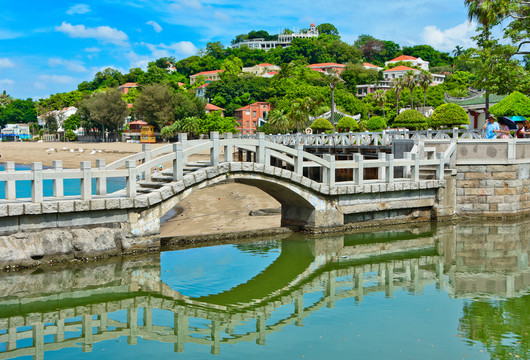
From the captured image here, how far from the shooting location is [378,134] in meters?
30.4

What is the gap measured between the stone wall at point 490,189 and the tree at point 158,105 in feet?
221

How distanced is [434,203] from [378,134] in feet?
31.4

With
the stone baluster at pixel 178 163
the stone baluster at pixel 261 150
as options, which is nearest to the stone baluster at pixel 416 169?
the stone baluster at pixel 261 150

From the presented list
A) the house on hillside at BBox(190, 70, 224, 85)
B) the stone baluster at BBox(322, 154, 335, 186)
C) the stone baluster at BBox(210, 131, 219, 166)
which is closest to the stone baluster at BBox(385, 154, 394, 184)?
the stone baluster at BBox(322, 154, 335, 186)

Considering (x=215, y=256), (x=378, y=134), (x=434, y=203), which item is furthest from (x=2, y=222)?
(x=378, y=134)

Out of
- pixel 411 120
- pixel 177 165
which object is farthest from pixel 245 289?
pixel 411 120

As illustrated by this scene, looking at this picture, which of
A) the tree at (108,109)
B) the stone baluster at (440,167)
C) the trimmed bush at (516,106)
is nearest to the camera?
the stone baluster at (440,167)

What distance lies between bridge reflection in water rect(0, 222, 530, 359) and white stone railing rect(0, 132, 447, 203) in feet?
6.91

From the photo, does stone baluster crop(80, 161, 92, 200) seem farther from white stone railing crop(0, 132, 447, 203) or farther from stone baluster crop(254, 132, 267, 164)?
stone baluster crop(254, 132, 267, 164)

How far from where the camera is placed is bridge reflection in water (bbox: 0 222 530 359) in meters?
11.3

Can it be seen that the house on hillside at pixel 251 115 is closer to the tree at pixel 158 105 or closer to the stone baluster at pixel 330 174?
the tree at pixel 158 105

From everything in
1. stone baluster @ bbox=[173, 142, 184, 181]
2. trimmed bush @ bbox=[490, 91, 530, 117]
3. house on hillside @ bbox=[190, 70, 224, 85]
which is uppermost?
house on hillside @ bbox=[190, 70, 224, 85]

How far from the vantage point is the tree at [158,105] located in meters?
85.2

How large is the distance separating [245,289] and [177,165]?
428cm
